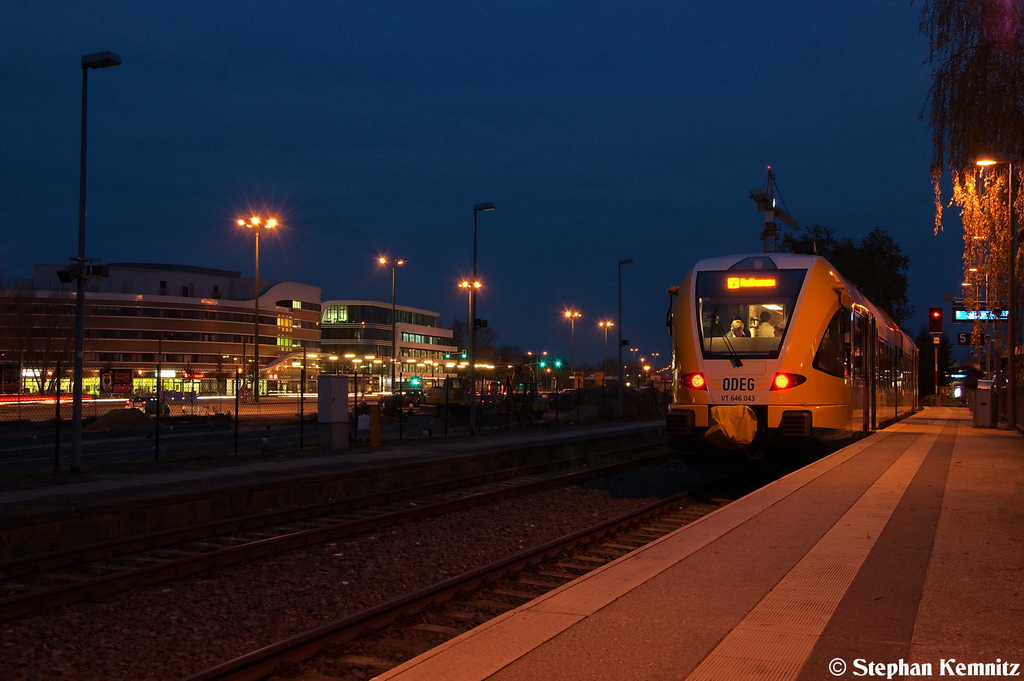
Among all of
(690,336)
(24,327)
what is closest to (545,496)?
(690,336)

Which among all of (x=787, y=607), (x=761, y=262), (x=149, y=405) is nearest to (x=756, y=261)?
(x=761, y=262)

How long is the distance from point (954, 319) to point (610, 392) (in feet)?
64.2

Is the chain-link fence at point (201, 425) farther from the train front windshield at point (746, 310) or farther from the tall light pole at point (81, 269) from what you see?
the train front windshield at point (746, 310)

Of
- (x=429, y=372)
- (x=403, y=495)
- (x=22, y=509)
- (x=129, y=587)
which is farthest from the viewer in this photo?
(x=429, y=372)

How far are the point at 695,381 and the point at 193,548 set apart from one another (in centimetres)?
761

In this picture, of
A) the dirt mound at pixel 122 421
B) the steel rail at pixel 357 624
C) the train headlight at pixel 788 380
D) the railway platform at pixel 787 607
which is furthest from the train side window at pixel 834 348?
the dirt mound at pixel 122 421

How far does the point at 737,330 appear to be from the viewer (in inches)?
525

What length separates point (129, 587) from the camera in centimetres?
851

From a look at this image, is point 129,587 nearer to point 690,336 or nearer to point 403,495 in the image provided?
point 403,495

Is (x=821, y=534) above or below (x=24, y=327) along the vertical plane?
below

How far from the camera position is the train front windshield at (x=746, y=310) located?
13.1 meters

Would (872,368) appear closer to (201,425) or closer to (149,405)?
(201,425)

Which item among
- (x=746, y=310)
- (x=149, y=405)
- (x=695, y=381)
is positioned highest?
(x=746, y=310)

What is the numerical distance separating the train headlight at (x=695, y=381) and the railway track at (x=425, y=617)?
2.85 metres
